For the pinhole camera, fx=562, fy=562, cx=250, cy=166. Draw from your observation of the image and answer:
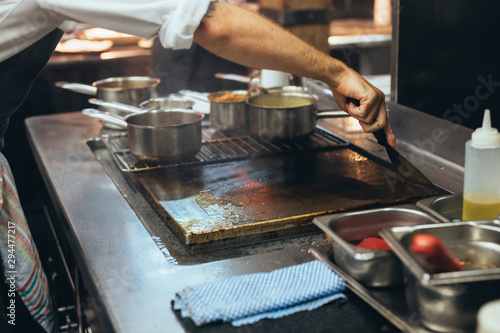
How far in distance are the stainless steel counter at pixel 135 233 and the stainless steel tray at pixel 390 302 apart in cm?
17

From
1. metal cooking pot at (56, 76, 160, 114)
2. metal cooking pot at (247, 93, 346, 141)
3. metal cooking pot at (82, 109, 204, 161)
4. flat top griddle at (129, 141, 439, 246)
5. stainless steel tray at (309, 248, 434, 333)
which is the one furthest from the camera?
metal cooking pot at (56, 76, 160, 114)

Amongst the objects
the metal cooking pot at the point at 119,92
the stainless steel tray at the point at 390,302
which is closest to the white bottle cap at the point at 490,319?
the stainless steel tray at the point at 390,302

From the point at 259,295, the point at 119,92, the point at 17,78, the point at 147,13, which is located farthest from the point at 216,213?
the point at 119,92

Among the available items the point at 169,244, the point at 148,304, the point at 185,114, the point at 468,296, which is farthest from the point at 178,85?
the point at 468,296

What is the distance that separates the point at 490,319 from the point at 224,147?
1.30m

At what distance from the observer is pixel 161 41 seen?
1360 mm

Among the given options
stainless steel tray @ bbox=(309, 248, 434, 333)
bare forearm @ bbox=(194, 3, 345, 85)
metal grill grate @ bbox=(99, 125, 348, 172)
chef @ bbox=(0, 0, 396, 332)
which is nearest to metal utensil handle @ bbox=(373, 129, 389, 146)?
chef @ bbox=(0, 0, 396, 332)

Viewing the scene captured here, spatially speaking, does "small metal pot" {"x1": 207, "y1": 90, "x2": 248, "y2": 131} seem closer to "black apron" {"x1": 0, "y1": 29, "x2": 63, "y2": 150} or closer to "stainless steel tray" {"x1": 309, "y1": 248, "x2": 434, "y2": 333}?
"black apron" {"x1": 0, "y1": 29, "x2": 63, "y2": 150}

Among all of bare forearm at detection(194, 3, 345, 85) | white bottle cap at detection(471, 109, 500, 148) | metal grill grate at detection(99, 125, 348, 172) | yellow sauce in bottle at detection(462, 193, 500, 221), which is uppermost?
bare forearm at detection(194, 3, 345, 85)

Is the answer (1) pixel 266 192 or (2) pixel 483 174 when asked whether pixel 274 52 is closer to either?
(1) pixel 266 192

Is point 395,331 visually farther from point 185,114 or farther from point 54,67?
point 54,67

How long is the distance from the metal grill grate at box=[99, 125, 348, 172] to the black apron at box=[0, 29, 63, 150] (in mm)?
358

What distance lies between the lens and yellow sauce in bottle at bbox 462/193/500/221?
111cm

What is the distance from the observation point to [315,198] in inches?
56.6
